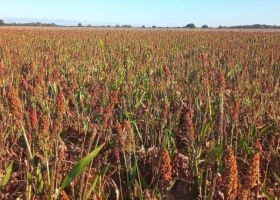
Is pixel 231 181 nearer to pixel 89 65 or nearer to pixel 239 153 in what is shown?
pixel 239 153

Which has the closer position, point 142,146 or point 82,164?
point 82,164

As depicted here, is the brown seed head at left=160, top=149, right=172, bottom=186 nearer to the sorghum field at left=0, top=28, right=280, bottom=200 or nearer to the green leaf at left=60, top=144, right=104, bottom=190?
the sorghum field at left=0, top=28, right=280, bottom=200

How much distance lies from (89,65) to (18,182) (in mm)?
4273

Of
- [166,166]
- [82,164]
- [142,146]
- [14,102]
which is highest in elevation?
[14,102]

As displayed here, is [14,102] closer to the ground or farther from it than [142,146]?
farther from it

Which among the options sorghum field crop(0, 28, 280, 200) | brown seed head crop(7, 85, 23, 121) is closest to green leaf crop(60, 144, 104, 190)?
sorghum field crop(0, 28, 280, 200)

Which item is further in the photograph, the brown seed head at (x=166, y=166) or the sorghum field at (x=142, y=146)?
the sorghum field at (x=142, y=146)

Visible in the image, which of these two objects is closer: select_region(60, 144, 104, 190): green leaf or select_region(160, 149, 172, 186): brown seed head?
select_region(160, 149, 172, 186): brown seed head

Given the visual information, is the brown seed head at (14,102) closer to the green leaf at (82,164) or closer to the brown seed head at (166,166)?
the green leaf at (82,164)

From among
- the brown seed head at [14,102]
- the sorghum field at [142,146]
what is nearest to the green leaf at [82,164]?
the sorghum field at [142,146]

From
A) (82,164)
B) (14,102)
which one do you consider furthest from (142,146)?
(14,102)

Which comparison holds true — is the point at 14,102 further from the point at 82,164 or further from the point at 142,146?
the point at 142,146

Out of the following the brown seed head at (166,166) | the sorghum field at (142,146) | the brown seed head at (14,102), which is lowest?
the sorghum field at (142,146)

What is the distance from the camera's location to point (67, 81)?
16.2 feet
